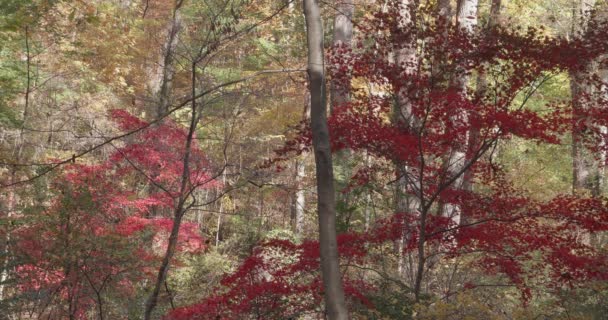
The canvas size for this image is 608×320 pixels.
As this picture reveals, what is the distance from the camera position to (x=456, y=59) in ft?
19.9

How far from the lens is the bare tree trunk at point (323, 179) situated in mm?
4393

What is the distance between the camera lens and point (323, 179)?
460cm

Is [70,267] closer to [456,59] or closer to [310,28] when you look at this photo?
[310,28]

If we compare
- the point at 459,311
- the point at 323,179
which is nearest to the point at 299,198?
the point at 459,311

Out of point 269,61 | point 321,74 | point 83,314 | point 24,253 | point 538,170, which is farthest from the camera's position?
point 269,61

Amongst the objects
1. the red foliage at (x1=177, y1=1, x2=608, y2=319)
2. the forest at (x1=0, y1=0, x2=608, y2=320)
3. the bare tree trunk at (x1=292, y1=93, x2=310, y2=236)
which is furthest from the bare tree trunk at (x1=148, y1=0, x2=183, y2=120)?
the bare tree trunk at (x1=292, y1=93, x2=310, y2=236)

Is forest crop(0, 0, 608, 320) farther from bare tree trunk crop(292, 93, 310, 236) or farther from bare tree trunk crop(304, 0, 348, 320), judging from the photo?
bare tree trunk crop(292, 93, 310, 236)

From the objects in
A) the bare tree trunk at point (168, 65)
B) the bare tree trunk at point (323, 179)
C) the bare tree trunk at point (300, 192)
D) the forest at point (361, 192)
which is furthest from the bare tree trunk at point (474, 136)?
the bare tree trunk at point (300, 192)

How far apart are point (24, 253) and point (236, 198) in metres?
11.9

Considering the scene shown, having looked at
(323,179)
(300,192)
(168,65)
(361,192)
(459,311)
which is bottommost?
(459,311)

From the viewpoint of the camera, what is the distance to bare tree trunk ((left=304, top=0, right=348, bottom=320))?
173 inches

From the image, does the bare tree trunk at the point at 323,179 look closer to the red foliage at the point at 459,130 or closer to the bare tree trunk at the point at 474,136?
the red foliage at the point at 459,130

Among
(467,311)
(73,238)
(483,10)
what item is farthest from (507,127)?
(483,10)

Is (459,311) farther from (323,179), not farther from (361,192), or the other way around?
(361,192)
